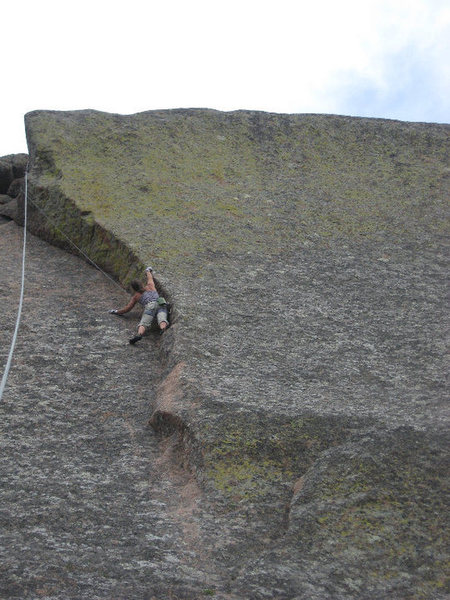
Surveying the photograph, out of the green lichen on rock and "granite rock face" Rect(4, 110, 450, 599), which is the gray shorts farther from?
the green lichen on rock

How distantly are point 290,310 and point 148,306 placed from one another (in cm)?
216

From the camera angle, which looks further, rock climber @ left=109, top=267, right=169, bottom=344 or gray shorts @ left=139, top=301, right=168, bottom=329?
gray shorts @ left=139, top=301, right=168, bottom=329

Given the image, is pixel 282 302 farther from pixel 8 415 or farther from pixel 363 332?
pixel 8 415

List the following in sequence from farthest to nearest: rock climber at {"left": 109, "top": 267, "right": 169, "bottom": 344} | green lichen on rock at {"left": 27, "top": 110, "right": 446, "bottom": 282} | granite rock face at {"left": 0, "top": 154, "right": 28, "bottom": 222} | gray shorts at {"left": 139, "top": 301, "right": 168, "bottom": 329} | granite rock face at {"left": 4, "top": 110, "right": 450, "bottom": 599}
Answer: granite rock face at {"left": 0, "top": 154, "right": 28, "bottom": 222} < green lichen on rock at {"left": 27, "top": 110, "right": 446, "bottom": 282} < gray shorts at {"left": 139, "top": 301, "right": 168, "bottom": 329} < rock climber at {"left": 109, "top": 267, "right": 169, "bottom": 344} < granite rock face at {"left": 4, "top": 110, "right": 450, "bottom": 599}

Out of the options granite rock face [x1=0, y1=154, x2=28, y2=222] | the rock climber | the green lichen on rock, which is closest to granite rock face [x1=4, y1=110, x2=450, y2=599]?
the green lichen on rock

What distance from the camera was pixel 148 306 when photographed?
11.7 metres

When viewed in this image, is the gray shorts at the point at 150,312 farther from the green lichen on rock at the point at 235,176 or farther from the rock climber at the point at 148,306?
the green lichen on rock at the point at 235,176

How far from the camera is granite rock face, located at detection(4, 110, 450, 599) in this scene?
7.20 m

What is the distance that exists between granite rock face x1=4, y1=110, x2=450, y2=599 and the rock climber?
1.20 feet

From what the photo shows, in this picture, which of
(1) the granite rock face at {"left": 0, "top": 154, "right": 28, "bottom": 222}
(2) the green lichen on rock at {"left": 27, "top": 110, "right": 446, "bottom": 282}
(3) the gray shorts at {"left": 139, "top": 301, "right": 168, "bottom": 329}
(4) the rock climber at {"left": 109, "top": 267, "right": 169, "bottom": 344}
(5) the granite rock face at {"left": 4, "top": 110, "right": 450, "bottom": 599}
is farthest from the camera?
(1) the granite rock face at {"left": 0, "top": 154, "right": 28, "bottom": 222}

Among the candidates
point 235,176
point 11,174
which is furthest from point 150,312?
point 11,174

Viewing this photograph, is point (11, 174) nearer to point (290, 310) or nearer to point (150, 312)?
point (150, 312)

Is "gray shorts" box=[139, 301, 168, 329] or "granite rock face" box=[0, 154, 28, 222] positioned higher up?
"granite rock face" box=[0, 154, 28, 222]


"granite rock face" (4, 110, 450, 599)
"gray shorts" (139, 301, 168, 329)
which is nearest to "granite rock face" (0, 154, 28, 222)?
"granite rock face" (4, 110, 450, 599)
